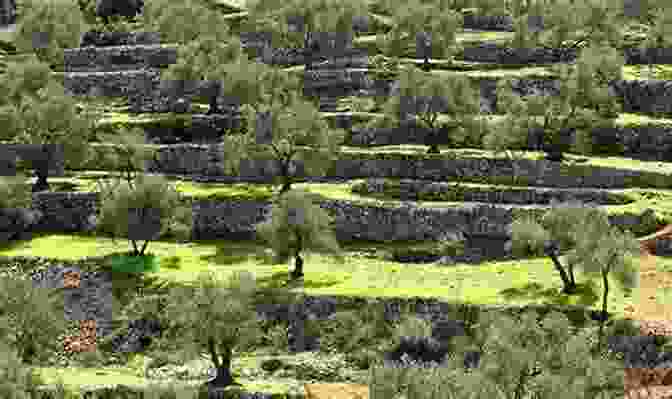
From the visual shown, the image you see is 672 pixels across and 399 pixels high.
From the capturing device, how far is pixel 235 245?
9250 centimetres

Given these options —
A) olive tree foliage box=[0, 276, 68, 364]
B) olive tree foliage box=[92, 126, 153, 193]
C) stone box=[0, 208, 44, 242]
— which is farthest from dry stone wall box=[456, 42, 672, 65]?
olive tree foliage box=[0, 276, 68, 364]

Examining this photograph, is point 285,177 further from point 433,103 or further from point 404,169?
point 433,103

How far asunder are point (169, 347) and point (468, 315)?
77.9 feet

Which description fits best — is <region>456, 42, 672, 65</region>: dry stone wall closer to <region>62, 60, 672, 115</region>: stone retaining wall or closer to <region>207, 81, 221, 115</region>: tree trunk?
<region>62, 60, 672, 115</region>: stone retaining wall

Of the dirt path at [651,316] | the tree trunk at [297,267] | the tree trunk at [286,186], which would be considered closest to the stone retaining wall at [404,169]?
the tree trunk at [286,186]

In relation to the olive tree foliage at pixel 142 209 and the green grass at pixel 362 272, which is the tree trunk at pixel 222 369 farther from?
the olive tree foliage at pixel 142 209

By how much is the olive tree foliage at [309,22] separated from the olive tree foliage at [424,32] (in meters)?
7.37

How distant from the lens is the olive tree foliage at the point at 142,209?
85.6 meters

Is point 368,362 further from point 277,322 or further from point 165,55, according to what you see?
point 165,55

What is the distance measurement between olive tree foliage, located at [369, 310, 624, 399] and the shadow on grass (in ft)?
33.7

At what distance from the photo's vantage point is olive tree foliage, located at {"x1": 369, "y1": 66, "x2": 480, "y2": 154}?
336 feet

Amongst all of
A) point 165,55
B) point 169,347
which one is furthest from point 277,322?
point 165,55

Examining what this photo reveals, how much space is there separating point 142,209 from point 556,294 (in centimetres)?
3808

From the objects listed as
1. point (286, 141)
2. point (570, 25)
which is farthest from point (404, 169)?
point (570, 25)
